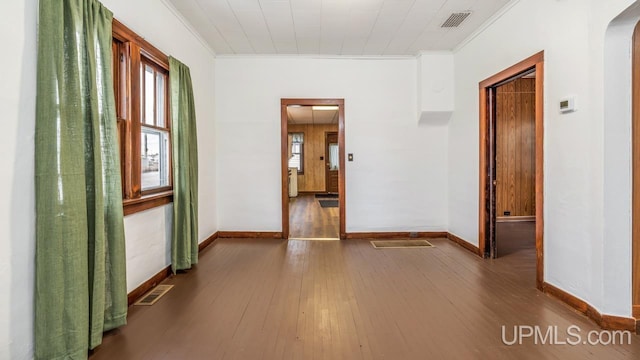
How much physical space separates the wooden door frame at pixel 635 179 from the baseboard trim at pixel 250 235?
150 inches

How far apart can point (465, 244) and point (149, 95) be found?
3985 millimetres

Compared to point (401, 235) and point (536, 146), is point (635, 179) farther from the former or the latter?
point (401, 235)

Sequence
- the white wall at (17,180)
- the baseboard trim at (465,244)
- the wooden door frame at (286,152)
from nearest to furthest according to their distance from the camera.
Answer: the white wall at (17,180)
the baseboard trim at (465,244)
the wooden door frame at (286,152)

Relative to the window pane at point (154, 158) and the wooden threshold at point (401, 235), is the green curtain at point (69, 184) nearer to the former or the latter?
the window pane at point (154, 158)

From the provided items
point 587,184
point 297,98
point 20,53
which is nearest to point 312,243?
point 297,98

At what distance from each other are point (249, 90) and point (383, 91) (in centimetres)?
194

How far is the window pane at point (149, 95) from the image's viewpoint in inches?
121

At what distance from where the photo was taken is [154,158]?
330cm

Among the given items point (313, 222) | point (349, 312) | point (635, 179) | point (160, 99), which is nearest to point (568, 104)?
point (635, 179)

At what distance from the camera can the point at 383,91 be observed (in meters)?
4.95

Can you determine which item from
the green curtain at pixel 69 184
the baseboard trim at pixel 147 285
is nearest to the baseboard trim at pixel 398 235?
the baseboard trim at pixel 147 285

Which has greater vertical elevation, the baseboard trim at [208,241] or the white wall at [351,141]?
the white wall at [351,141]

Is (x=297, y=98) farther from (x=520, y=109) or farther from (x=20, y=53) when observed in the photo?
(x=520, y=109)

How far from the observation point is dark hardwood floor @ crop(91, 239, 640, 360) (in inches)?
78.6
